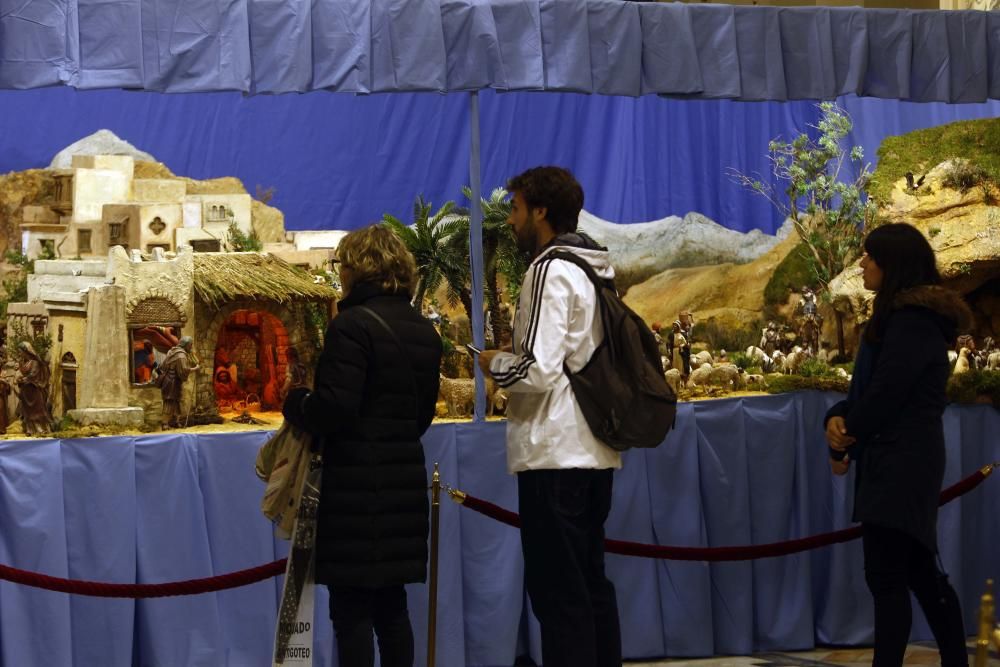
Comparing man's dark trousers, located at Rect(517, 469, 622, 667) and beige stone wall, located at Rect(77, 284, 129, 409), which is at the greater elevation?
beige stone wall, located at Rect(77, 284, 129, 409)

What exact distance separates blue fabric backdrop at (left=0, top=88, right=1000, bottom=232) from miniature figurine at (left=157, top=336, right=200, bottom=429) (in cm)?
128

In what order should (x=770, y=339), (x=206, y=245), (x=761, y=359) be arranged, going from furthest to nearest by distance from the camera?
(x=770, y=339) → (x=761, y=359) → (x=206, y=245)

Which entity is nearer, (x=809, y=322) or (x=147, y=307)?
(x=147, y=307)

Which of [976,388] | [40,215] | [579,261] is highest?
[40,215]

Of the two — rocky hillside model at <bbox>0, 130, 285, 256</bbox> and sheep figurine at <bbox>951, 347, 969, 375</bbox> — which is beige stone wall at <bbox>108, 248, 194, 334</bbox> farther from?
sheep figurine at <bbox>951, 347, 969, 375</bbox>

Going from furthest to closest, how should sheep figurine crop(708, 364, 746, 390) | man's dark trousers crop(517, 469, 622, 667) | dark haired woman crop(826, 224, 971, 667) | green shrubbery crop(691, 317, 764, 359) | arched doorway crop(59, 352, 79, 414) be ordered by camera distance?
green shrubbery crop(691, 317, 764, 359)
sheep figurine crop(708, 364, 746, 390)
arched doorway crop(59, 352, 79, 414)
dark haired woman crop(826, 224, 971, 667)
man's dark trousers crop(517, 469, 622, 667)

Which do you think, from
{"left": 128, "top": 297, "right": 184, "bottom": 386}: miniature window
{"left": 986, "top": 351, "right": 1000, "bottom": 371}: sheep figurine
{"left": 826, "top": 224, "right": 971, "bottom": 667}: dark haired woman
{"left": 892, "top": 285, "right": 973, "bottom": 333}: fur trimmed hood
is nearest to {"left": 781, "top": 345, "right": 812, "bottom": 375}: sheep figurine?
{"left": 986, "top": 351, "right": 1000, "bottom": 371}: sheep figurine

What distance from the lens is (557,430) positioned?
4.36 m

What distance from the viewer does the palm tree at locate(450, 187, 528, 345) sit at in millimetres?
6516

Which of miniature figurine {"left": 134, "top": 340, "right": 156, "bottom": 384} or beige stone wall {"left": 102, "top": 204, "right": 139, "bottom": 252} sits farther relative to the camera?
beige stone wall {"left": 102, "top": 204, "right": 139, "bottom": 252}

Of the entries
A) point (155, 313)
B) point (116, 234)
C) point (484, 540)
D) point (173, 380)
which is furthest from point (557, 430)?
point (116, 234)

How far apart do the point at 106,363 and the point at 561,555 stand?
253 centimetres

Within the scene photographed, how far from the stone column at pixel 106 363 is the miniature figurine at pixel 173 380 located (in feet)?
0.41

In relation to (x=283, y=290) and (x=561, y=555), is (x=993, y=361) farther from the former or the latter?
(x=283, y=290)
